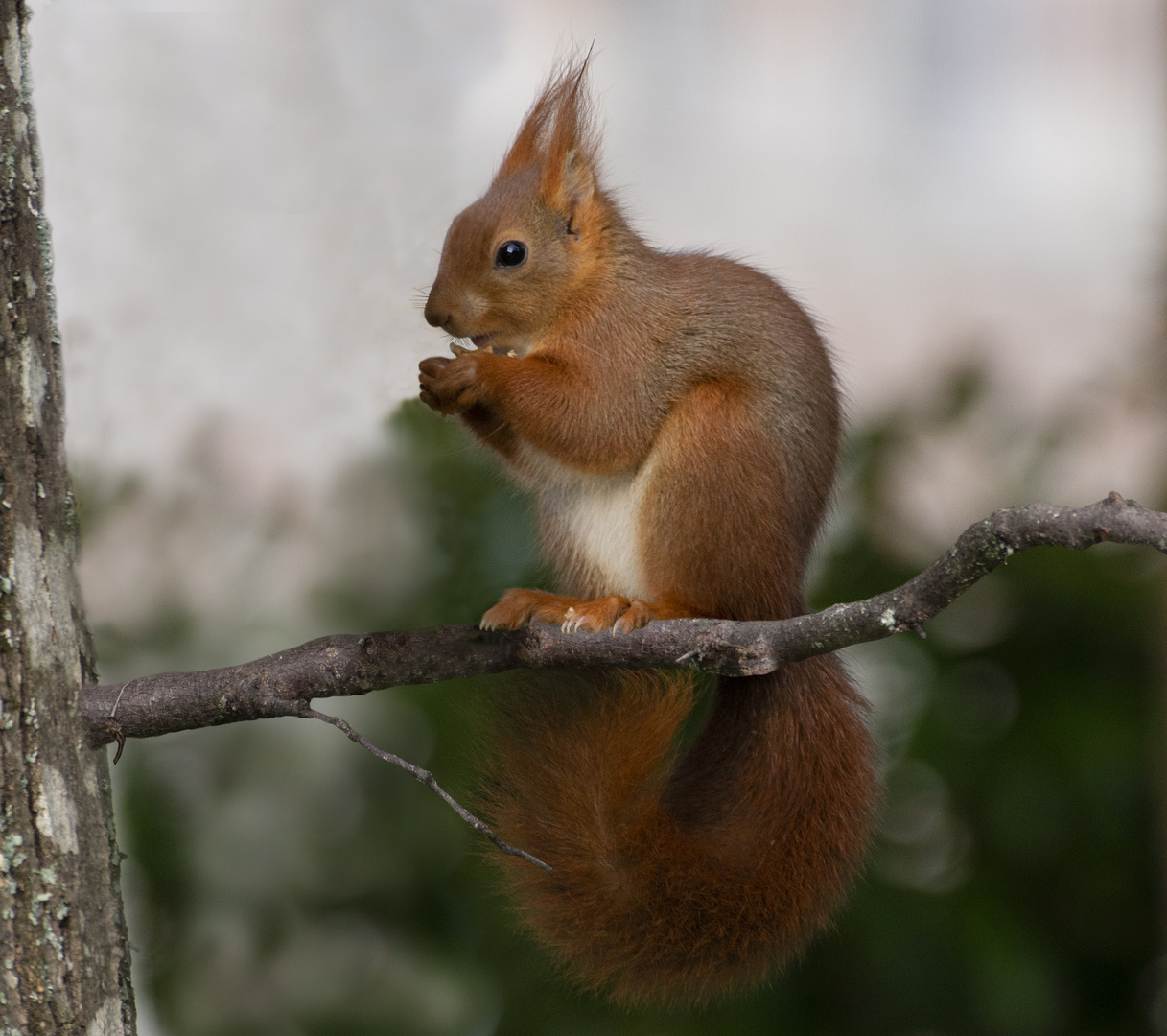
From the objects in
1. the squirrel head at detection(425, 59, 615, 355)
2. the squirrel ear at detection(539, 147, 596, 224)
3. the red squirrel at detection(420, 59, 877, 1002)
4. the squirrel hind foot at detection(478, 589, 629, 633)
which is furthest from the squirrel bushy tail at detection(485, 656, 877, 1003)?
the squirrel ear at detection(539, 147, 596, 224)

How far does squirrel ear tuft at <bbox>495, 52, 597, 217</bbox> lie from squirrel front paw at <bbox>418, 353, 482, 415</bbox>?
0.24 meters

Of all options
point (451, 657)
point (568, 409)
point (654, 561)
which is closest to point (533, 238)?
point (568, 409)

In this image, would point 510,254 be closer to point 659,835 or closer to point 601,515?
point 601,515

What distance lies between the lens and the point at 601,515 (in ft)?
3.40

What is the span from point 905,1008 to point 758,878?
1.66 feet

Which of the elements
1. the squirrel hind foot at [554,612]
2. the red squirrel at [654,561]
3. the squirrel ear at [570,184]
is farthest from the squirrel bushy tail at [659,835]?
the squirrel ear at [570,184]

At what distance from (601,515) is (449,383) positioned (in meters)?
0.22

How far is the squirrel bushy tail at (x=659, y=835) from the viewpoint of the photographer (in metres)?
0.97

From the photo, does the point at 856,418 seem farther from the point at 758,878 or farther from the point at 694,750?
the point at 758,878

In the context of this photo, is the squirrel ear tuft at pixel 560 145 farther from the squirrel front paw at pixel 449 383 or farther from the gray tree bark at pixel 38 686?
the gray tree bark at pixel 38 686

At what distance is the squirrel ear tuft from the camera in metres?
1.06

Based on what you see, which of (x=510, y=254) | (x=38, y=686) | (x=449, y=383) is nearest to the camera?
(x=38, y=686)

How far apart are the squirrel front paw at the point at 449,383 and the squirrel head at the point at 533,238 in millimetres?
89

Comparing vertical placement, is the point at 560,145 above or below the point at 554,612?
above
